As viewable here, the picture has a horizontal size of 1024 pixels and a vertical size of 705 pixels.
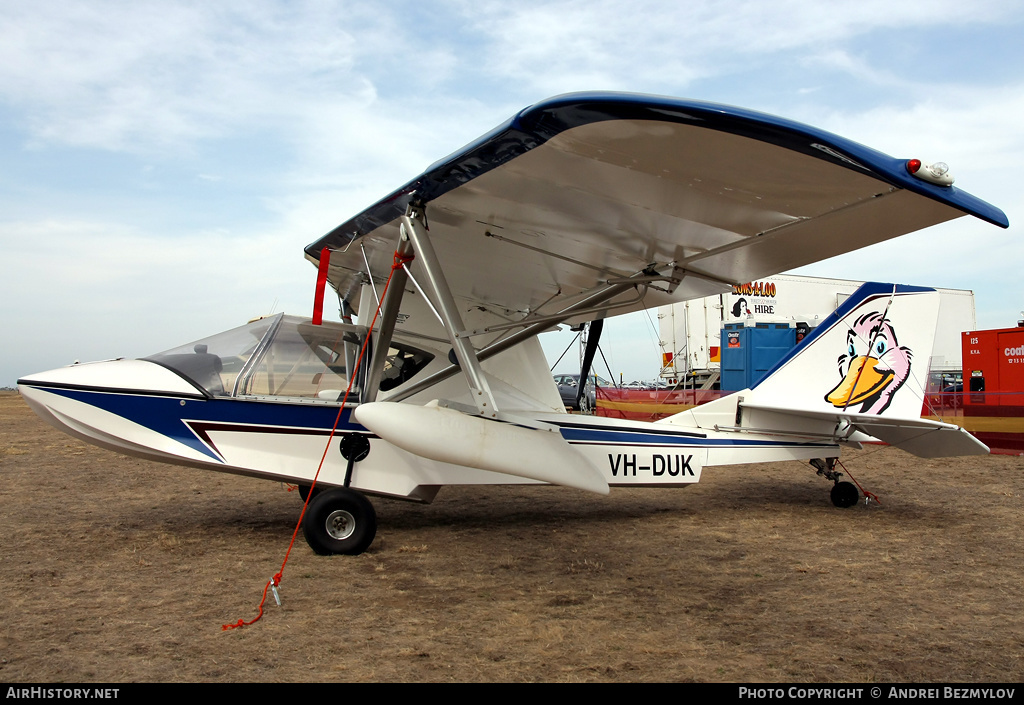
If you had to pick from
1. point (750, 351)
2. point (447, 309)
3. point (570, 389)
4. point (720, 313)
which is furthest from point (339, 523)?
point (720, 313)

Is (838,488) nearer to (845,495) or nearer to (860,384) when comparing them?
(845,495)

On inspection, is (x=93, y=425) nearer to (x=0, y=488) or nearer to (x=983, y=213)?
(x=0, y=488)

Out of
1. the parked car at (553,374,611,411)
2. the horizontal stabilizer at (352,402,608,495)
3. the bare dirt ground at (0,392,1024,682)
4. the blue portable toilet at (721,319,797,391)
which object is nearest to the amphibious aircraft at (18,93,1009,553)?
the horizontal stabilizer at (352,402,608,495)

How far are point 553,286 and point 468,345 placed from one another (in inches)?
57.0

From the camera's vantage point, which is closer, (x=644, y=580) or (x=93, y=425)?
(x=644, y=580)

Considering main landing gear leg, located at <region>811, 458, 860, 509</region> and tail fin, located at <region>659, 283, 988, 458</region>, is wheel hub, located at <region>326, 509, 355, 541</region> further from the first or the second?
main landing gear leg, located at <region>811, 458, 860, 509</region>

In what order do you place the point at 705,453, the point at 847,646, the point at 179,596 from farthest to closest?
the point at 705,453, the point at 179,596, the point at 847,646

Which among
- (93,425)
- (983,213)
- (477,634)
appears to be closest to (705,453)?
(477,634)

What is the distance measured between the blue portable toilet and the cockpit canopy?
13859 millimetres

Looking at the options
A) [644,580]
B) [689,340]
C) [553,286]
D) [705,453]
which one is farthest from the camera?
[689,340]

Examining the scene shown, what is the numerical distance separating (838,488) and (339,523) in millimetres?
5550

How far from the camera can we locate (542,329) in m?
6.13

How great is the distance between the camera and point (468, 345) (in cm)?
490

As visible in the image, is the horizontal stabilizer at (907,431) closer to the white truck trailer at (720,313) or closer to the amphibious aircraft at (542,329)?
the amphibious aircraft at (542,329)
